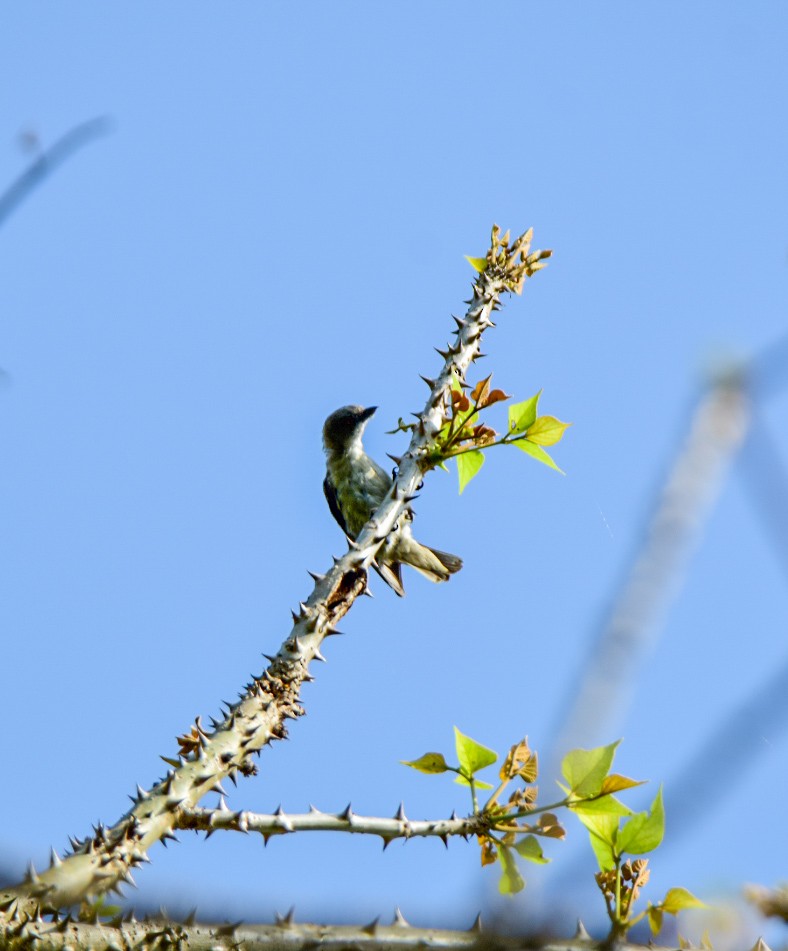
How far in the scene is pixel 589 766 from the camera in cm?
232

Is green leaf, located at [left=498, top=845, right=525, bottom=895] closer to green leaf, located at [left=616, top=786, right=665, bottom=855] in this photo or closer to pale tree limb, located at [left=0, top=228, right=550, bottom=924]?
green leaf, located at [left=616, top=786, right=665, bottom=855]

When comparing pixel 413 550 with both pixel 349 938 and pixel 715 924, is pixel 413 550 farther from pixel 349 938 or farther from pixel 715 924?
pixel 349 938

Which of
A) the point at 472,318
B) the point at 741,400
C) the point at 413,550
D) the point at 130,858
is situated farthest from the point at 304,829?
the point at 413,550

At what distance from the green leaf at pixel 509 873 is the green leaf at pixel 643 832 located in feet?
0.77

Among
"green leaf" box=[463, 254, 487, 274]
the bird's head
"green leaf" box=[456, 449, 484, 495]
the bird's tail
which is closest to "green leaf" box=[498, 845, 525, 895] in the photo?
"green leaf" box=[456, 449, 484, 495]

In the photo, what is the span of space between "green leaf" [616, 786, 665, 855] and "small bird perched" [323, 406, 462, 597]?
4267 mm

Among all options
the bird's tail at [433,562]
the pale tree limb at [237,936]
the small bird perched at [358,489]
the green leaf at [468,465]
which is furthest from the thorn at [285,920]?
the bird's tail at [433,562]

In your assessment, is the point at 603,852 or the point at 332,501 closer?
the point at 603,852

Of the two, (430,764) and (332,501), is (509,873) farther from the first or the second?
(332,501)

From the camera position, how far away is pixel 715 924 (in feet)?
8.01

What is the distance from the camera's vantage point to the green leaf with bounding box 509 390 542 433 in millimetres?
2992

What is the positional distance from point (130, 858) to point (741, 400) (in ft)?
4.84

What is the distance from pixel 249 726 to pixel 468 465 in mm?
1167

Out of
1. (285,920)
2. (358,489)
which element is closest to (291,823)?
(285,920)
